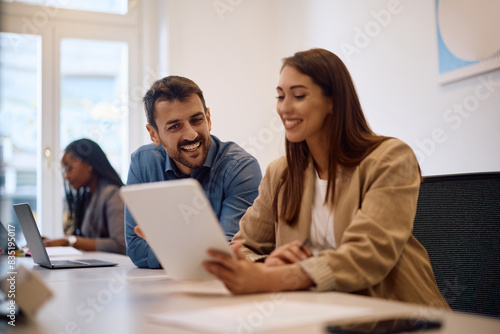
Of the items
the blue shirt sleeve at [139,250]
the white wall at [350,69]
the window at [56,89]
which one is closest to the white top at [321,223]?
the blue shirt sleeve at [139,250]

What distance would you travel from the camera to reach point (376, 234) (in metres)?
1.16

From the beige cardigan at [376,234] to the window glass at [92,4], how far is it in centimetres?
321

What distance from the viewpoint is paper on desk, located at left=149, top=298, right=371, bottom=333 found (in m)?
0.77

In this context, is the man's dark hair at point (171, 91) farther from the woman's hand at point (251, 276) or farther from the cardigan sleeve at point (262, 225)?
the woman's hand at point (251, 276)

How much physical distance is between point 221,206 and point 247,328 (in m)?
1.23

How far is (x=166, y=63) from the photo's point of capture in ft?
13.0

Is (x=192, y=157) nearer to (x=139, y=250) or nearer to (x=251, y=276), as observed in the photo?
(x=139, y=250)

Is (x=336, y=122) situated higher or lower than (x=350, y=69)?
lower

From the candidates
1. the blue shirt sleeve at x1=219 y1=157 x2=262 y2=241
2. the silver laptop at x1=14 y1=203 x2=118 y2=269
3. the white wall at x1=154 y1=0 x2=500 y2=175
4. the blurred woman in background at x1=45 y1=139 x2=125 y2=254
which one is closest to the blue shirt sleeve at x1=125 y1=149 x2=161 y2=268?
the silver laptop at x1=14 y1=203 x2=118 y2=269

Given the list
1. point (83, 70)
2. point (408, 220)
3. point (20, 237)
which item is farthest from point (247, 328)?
point (83, 70)

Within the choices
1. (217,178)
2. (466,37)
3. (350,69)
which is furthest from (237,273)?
(350,69)

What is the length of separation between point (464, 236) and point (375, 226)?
1.30 feet

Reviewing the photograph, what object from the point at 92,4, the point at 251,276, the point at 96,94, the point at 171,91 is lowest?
the point at 251,276

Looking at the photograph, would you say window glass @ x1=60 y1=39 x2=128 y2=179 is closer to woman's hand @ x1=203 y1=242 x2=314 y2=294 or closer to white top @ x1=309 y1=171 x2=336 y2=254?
white top @ x1=309 y1=171 x2=336 y2=254
